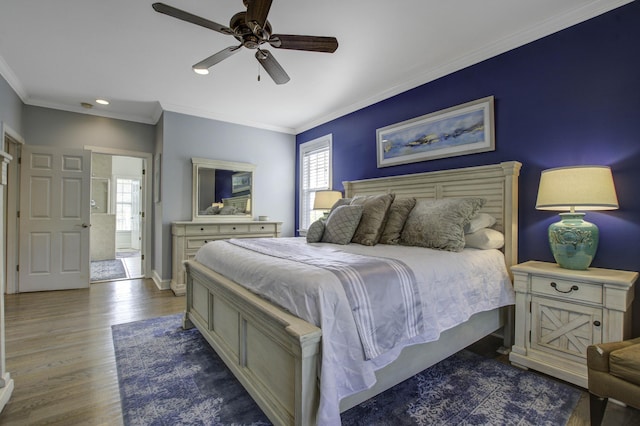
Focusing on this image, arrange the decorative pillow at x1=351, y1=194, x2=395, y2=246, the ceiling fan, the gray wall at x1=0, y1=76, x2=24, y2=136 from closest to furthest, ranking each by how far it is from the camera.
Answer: the ceiling fan < the decorative pillow at x1=351, y1=194, x2=395, y2=246 < the gray wall at x1=0, y1=76, x2=24, y2=136

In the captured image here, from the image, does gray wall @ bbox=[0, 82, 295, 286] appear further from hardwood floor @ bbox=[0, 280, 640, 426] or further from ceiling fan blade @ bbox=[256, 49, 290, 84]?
ceiling fan blade @ bbox=[256, 49, 290, 84]

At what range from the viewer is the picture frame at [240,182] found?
16.0 feet

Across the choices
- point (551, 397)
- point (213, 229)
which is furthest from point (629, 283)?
point (213, 229)

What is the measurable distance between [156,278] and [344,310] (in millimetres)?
4243

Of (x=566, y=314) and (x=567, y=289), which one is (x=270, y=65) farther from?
(x=566, y=314)

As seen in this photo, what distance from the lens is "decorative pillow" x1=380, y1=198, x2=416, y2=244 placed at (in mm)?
2605

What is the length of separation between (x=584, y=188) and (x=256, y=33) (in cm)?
235

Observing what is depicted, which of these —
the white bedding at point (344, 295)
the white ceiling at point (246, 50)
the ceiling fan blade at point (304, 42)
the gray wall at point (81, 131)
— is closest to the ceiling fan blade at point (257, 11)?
the ceiling fan blade at point (304, 42)

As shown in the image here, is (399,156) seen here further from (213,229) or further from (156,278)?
(156,278)

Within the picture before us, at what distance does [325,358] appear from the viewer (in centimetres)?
122

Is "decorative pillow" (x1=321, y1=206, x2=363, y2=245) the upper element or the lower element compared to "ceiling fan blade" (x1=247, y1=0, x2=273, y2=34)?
lower

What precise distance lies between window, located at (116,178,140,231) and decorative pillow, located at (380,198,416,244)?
27.2 feet

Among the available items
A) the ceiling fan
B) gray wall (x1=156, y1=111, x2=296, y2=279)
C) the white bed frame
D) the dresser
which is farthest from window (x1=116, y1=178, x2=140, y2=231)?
the ceiling fan

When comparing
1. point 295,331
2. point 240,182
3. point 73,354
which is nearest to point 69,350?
point 73,354
